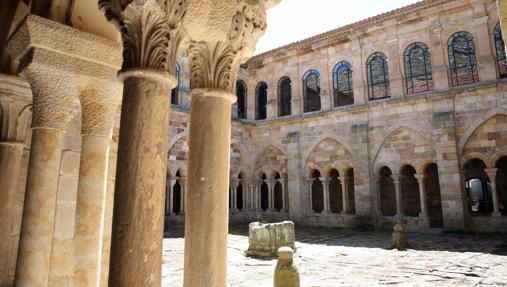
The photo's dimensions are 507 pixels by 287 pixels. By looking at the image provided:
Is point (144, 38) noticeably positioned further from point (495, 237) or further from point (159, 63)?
point (495, 237)

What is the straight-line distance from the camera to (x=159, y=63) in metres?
2.17

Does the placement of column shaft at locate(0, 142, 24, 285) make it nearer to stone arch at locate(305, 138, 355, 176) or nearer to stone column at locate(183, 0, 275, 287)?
stone column at locate(183, 0, 275, 287)

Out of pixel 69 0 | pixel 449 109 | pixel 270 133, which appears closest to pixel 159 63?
pixel 69 0

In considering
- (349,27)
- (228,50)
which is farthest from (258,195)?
(228,50)

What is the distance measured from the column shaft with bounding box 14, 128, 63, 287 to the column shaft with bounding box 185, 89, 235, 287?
178 cm

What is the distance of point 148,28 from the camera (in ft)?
7.24

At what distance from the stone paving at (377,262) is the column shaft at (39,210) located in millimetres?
2663

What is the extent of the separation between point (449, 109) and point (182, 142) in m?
10.2

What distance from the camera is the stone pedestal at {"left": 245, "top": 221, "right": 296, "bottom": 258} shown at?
8.13m

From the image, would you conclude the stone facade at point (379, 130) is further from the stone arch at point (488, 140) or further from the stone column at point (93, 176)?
the stone column at point (93, 176)

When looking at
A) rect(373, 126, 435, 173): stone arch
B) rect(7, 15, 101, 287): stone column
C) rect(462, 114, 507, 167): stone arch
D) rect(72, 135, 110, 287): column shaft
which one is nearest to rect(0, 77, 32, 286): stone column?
rect(7, 15, 101, 287): stone column

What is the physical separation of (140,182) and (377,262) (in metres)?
6.59

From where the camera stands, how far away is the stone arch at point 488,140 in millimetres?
11133

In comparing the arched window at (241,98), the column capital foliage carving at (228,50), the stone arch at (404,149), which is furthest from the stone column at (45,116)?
the arched window at (241,98)
